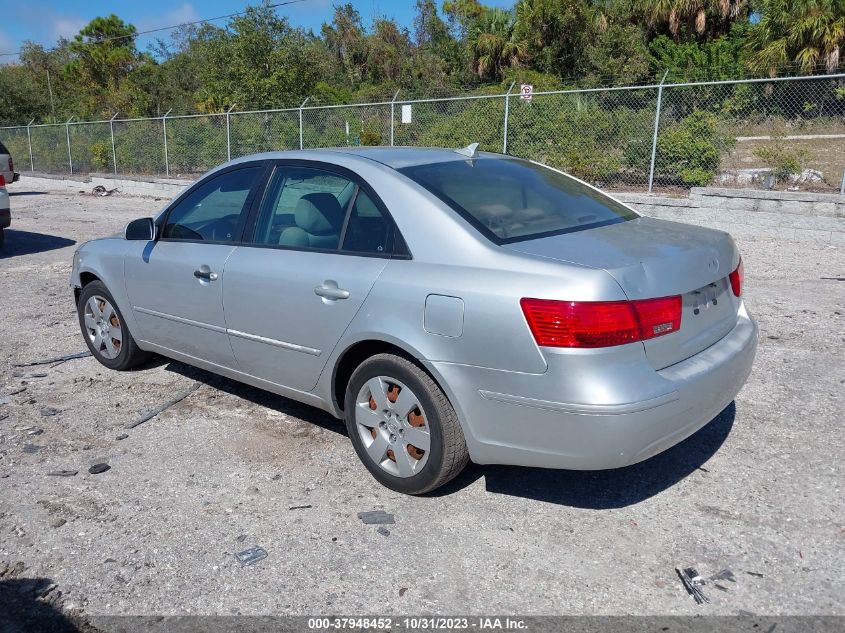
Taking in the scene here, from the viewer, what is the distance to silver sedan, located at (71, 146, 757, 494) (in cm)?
286

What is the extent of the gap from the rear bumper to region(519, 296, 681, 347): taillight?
6 cm

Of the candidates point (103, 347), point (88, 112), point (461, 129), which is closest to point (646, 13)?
point (461, 129)

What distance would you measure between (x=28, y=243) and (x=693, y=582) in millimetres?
11828

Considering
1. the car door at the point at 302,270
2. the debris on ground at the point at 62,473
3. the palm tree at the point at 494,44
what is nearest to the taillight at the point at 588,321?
the car door at the point at 302,270

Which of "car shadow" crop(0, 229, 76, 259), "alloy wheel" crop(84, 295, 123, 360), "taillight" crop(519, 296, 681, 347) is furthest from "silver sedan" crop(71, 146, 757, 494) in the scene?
"car shadow" crop(0, 229, 76, 259)

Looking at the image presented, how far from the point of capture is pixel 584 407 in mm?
2805

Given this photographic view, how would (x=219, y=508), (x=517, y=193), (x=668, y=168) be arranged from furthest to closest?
(x=668, y=168) < (x=517, y=193) < (x=219, y=508)

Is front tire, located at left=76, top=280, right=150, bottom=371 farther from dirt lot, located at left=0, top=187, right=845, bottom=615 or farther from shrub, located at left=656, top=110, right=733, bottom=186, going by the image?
shrub, located at left=656, top=110, right=733, bottom=186

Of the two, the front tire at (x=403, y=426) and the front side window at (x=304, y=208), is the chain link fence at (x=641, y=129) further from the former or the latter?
the front tire at (x=403, y=426)

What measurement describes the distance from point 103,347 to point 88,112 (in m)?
38.1

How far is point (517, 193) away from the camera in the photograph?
3.76 metres

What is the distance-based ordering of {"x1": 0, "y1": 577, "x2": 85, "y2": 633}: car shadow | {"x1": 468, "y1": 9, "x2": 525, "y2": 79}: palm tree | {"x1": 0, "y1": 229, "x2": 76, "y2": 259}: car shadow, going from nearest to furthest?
{"x1": 0, "y1": 577, "x2": 85, "y2": 633}: car shadow → {"x1": 0, "y1": 229, "x2": 76, "y2": 259}: car shadow → {"x1": 468, "y1": 9, "x2": 525, "y2": 79}: palm tree

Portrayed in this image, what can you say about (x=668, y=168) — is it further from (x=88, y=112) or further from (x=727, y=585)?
(x=88, y=112)

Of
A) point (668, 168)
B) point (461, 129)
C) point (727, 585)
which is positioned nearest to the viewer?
point (727, 585)
